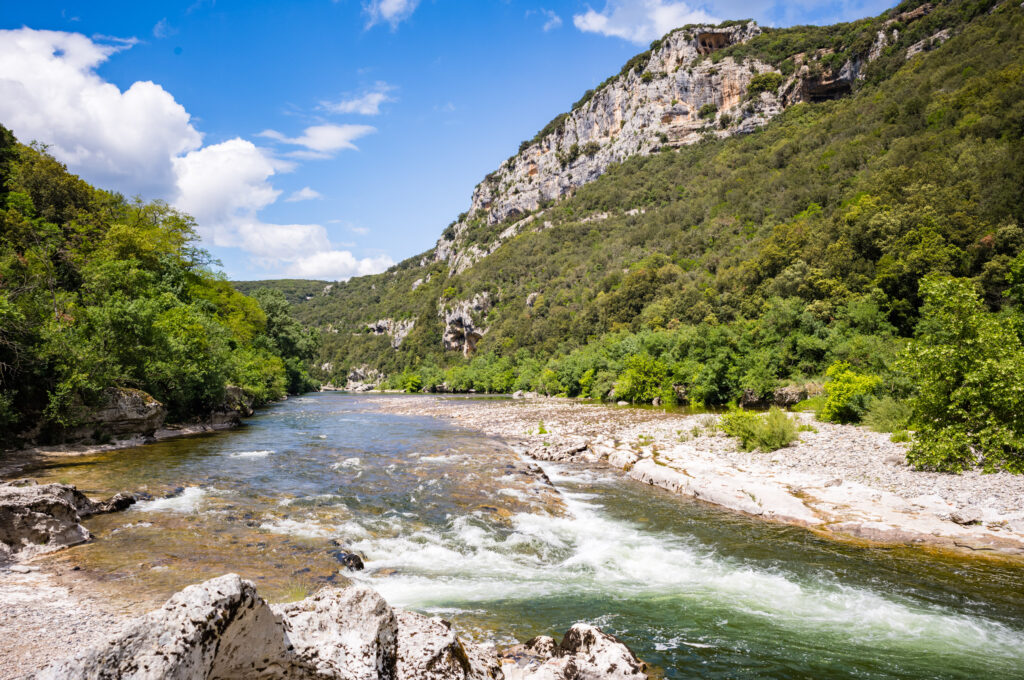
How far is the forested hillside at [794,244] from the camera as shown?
37.9m

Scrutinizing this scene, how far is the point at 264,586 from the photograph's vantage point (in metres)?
7.39

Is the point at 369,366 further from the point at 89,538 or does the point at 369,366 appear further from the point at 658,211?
the point at 89,538

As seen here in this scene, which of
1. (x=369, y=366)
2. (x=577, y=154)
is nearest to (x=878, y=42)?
(x=577, y=154)

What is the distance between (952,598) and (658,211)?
122993 mm

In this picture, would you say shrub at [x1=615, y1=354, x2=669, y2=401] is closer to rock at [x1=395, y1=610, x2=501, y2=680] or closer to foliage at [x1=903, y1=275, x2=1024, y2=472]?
foliage at [x1=903, y1=275, x2=1024, y2=472]

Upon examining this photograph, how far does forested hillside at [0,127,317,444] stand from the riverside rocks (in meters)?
10.4

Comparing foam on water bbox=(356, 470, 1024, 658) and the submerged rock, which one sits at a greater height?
the submerged rock

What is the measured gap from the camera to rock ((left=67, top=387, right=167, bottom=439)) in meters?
20.3

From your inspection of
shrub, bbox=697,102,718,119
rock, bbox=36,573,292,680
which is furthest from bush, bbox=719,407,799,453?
shrub, bbox=697,102,718,119

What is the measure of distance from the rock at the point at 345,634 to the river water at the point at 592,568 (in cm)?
243

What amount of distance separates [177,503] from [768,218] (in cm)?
8441

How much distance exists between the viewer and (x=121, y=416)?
71.0 feet

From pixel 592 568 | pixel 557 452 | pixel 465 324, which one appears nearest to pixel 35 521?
pixel 592 568

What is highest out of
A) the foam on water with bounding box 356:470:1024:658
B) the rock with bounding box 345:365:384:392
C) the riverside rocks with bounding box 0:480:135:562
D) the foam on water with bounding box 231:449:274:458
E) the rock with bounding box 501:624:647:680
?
the riverside rocks with bounding box 0:480:135:562
